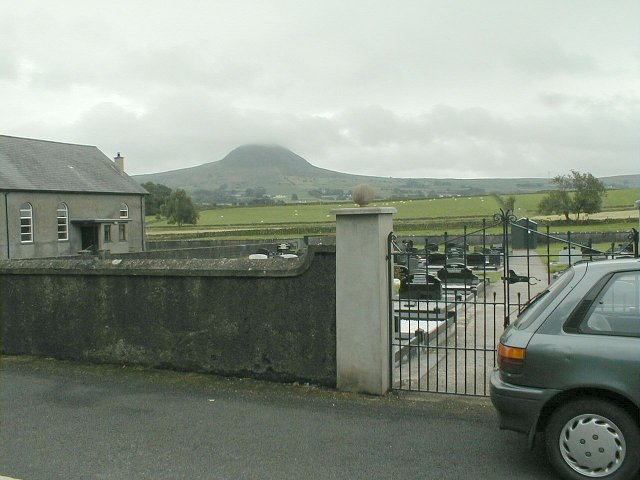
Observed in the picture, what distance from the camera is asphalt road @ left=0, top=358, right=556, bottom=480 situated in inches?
209

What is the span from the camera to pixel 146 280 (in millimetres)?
9008

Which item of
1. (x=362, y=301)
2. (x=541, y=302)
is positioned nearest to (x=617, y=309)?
(x=541, y=302)

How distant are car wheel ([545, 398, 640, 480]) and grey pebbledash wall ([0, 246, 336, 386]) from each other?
3466mm

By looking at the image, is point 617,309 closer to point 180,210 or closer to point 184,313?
point 184,313

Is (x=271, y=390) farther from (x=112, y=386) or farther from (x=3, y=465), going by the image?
(x=3, y=465)

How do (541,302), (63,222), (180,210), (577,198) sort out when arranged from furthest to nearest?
(180,210), (577,198), (63,222), (541,302)

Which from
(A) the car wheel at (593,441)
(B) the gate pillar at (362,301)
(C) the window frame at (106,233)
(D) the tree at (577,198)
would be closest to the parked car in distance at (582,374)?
(A) the car wheel at (593,441)

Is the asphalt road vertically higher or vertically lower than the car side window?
lower

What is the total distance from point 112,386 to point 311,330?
2.63 m

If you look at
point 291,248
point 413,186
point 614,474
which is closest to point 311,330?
point 614,474

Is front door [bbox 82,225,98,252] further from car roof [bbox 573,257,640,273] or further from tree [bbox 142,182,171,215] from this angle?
tree [bbox 142,182,171,215]

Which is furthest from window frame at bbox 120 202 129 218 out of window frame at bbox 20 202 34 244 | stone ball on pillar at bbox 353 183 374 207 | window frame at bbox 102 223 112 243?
stone ball on pillar at bbox 353 183 374 207

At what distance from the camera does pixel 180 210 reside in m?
98.0

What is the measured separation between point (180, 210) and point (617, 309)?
96.1 meters
